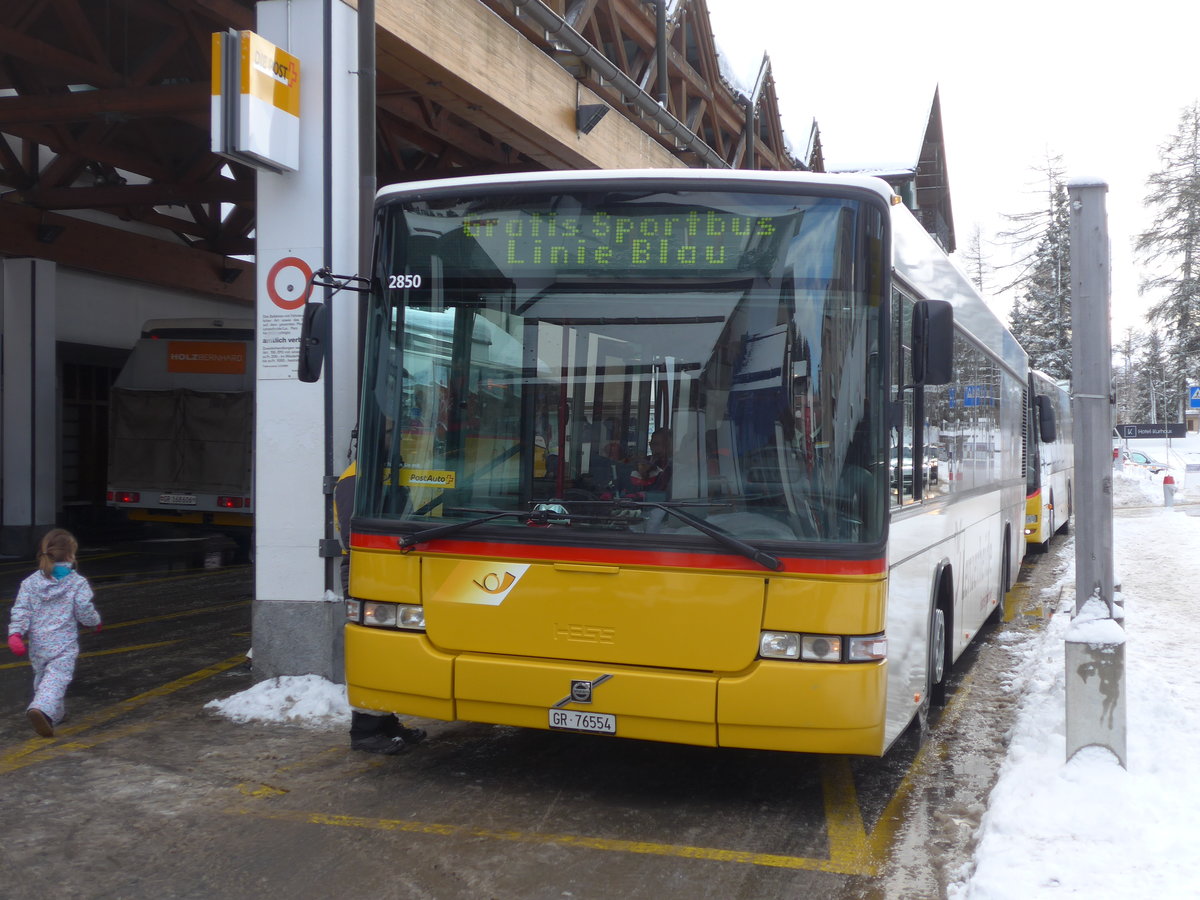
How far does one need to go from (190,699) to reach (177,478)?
9.51 m

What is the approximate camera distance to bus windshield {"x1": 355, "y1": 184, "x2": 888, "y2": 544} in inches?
195

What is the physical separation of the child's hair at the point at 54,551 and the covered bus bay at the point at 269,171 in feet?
3.97

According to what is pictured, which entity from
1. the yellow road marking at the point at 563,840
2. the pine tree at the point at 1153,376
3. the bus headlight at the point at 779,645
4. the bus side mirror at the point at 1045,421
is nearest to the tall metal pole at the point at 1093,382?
the bus headlight at the point at 779,645

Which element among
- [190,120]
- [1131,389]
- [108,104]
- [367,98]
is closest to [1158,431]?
[1131,389]

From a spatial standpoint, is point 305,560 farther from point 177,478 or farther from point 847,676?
point 177,478

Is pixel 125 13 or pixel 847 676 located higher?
pixel 125 13

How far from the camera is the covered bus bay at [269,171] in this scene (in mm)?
7668

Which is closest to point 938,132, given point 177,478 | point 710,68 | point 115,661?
point 710,68

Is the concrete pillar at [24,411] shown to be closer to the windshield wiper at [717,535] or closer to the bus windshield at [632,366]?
the bus windshield at [632,366]

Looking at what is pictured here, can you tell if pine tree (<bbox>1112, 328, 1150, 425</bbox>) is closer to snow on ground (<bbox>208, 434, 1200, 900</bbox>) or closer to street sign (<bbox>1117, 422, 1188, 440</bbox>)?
street sign (<bbox>1117, 422, 1188, 440</bbox>)

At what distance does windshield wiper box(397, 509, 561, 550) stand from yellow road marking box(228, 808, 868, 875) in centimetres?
121

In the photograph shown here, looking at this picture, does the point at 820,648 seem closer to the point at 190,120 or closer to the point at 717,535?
the point at 717,535

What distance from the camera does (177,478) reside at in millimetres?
16484

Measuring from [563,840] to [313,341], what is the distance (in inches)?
102
